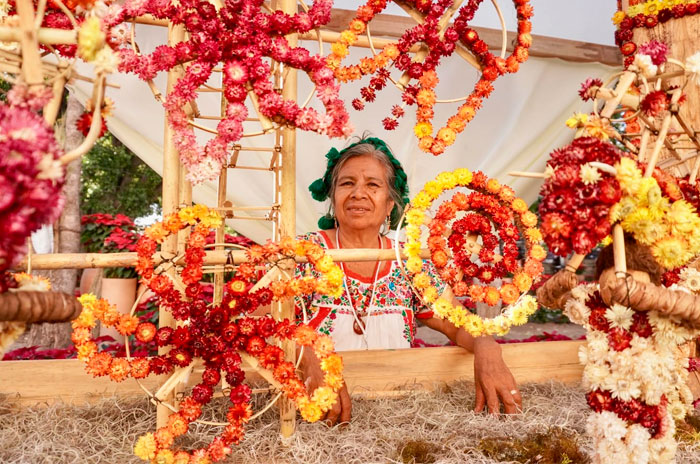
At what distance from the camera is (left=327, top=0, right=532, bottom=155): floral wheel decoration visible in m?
1.68

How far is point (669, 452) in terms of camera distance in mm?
1097

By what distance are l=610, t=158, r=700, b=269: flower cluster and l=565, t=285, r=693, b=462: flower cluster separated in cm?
13

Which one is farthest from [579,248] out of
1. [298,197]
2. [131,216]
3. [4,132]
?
[131,216]

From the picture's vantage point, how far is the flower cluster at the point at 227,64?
134 centimetres

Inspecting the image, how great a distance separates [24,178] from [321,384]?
3.81ft

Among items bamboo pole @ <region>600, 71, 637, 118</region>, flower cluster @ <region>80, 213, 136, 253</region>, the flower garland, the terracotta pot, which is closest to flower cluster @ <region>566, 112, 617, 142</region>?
bamboo pole @ <region>600, 71, 637, 118</region>

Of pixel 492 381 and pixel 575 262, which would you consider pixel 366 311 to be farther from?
pixel 575 262

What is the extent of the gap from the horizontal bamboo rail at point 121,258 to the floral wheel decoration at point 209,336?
87 millimetres

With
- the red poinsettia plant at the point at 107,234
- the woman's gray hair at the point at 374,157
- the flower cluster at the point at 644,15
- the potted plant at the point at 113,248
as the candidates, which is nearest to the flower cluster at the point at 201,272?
the woman's gray hair at the point at 374,157

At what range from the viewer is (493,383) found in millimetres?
1865

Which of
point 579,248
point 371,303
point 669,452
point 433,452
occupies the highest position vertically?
point 579,248

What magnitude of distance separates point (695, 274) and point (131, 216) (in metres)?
6.13

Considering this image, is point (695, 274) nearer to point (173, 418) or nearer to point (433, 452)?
point (433, 452)

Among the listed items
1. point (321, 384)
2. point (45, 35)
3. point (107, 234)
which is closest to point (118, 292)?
point (107, 234)
